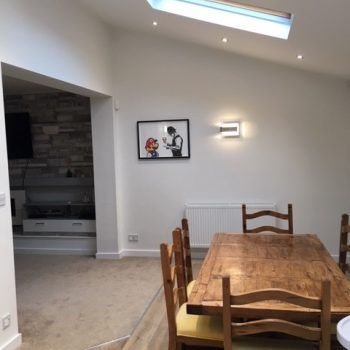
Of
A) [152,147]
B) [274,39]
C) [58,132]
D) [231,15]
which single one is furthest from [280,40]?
[58,132]

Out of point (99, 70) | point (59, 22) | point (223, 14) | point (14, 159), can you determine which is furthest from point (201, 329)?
point (14, 159)

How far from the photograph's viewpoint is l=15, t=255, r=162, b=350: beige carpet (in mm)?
3158

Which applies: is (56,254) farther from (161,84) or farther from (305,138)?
(305,138)

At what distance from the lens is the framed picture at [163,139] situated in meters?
5.15

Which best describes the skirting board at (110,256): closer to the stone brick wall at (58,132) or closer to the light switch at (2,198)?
the stone brick wall at (58,132)

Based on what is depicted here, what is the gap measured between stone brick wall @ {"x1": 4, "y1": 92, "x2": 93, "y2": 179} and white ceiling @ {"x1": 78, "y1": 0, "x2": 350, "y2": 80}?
65.9 inches

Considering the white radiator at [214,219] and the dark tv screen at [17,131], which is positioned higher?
the dark tv screen at [17,131]

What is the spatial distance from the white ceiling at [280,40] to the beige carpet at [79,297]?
283 centimetres

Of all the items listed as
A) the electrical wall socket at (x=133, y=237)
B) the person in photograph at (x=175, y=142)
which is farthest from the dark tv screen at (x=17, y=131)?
the person in photograph at (x=175, y=142)

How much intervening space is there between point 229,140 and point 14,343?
11.0 ft

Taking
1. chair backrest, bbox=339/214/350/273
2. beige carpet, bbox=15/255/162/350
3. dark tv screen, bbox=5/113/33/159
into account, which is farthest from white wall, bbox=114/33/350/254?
chair backrest, bbox=339/214/350/273

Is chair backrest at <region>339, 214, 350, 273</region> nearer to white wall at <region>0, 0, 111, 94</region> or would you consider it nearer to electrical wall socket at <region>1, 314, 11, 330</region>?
electrical wall socket at <region>1, 314, 11, 330</region>

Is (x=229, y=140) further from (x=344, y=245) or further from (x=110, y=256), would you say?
(x=344, y=245)

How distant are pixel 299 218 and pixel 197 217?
1320 millimetres
